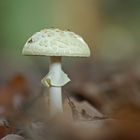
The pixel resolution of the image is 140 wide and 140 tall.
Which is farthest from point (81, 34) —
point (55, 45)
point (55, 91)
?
point (55, 45)

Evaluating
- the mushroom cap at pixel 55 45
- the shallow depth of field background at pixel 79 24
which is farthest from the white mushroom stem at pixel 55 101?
the shallow depth of field background at pixel 79 24

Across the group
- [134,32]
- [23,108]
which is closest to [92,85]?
[23,108]

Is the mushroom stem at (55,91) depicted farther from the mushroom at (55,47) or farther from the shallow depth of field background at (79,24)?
the shallow depth of field background at (79,24)

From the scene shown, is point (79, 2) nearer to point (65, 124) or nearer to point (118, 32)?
point (118, 32)

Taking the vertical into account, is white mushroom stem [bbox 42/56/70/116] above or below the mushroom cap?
below

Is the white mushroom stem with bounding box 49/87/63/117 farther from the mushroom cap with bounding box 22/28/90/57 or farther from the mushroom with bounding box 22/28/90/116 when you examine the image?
the mushroom cap with bounding box 22/28/90/57

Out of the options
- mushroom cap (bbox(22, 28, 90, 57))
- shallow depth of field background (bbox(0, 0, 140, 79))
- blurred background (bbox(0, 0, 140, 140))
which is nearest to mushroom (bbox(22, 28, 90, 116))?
mushroom cap (bbox(22, 28, 90, 57))
